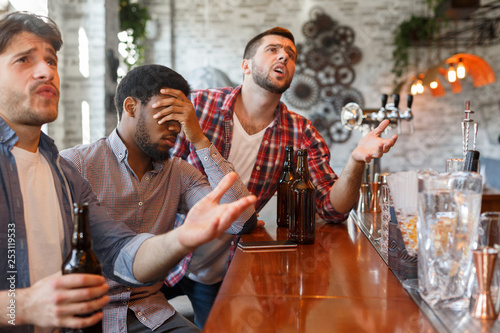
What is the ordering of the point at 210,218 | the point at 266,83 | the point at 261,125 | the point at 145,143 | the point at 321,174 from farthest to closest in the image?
the point at 261,125 < the point at 266,83 < the point at 321,174 < the point at 145,143 < the point at 210,218

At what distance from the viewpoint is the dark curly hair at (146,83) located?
1777mm

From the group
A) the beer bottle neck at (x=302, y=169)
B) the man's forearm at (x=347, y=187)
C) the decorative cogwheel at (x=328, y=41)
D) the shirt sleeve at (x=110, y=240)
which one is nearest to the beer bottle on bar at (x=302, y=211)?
the beer bottle neck at (x=302, y=169)

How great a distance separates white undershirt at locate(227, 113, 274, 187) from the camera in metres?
2.43

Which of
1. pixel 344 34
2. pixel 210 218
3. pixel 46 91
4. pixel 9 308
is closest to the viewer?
pixel 9 308

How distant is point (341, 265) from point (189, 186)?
77 centimetres

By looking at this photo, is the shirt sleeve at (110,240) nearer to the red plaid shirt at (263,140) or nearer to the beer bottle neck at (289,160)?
the beer bottle neck at (289,160)

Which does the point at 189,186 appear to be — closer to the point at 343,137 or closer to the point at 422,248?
the point at 422,248

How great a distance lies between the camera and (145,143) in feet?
5.73

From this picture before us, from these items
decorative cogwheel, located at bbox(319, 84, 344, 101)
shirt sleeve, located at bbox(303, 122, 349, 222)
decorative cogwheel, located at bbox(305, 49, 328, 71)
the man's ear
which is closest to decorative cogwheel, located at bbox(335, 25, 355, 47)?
decorative cogwheel, located at bbox(305, 49, 328, 71)

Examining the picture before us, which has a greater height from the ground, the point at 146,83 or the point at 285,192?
the point at 146,83

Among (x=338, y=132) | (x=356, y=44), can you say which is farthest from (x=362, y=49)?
(x=338, y=132)

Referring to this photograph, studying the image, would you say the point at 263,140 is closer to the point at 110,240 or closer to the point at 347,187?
the point at 347,187

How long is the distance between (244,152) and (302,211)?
0.88 m

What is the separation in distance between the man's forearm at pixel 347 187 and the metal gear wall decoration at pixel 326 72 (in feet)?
16.1
